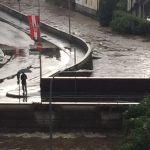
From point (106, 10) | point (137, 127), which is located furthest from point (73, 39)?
point (137, 127)

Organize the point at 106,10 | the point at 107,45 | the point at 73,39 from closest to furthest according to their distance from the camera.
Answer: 1. the point at 107,45
2. the point at 73,39
3. the point at 106,10

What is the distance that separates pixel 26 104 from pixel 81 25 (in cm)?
3957

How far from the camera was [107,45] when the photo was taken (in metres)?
59.8

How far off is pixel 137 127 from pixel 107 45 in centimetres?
3249

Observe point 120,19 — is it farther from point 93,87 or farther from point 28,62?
point 93,87

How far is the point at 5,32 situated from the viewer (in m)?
68.2

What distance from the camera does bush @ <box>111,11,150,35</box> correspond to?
209 feet

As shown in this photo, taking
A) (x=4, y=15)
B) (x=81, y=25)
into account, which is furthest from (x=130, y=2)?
(x=4, y=15)

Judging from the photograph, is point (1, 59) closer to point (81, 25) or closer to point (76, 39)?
point (76, 39)

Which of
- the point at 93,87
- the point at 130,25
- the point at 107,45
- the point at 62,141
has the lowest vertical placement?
the point at 107,45

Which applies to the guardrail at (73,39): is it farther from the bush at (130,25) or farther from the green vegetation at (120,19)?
the green vegetation at (120,19)

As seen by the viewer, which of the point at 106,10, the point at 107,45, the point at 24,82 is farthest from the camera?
the point at 106,10

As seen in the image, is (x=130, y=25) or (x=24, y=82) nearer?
(x=24, y=82)

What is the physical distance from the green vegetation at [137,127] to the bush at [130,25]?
3348 cm
